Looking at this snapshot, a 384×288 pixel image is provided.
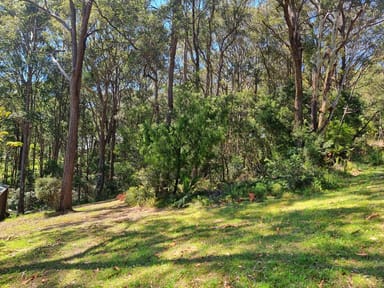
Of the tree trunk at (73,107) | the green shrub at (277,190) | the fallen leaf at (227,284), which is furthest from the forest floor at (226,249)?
the tree trunk at (73,107)

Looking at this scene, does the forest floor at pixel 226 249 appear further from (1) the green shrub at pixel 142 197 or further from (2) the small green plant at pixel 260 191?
(1) the green shrub at pixel 142 197

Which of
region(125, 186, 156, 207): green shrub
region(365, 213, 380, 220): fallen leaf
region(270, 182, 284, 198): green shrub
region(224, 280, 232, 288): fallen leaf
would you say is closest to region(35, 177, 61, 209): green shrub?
region(125, 186, 156, 207): green shrub

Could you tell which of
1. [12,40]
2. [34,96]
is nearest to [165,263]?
[12,40]

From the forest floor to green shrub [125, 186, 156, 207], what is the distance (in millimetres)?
2447

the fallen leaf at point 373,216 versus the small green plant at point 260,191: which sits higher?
the small green plant at point 260,191

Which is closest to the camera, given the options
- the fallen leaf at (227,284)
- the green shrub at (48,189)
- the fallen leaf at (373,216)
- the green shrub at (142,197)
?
the fallen leaf at (227,284)

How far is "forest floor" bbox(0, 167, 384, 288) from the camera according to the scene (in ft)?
9.68

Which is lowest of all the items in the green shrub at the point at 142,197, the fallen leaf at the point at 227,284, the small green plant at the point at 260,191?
the fallen leaf at the point at 227,284

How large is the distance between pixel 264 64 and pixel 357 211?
17.0 metres

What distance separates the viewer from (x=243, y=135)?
1174 cm

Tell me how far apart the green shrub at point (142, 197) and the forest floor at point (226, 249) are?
245cm

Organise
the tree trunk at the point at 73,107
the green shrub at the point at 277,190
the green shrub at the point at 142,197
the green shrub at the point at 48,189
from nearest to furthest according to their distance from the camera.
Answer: the green shrub at the point at 277,190, the green shrub at the point at 142,197, the tree trunk at the point at 73,107, the green shrub at the point at 48,189

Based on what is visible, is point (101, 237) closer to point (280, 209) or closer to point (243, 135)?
point (280, 209)

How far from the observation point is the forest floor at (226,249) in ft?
9.68
